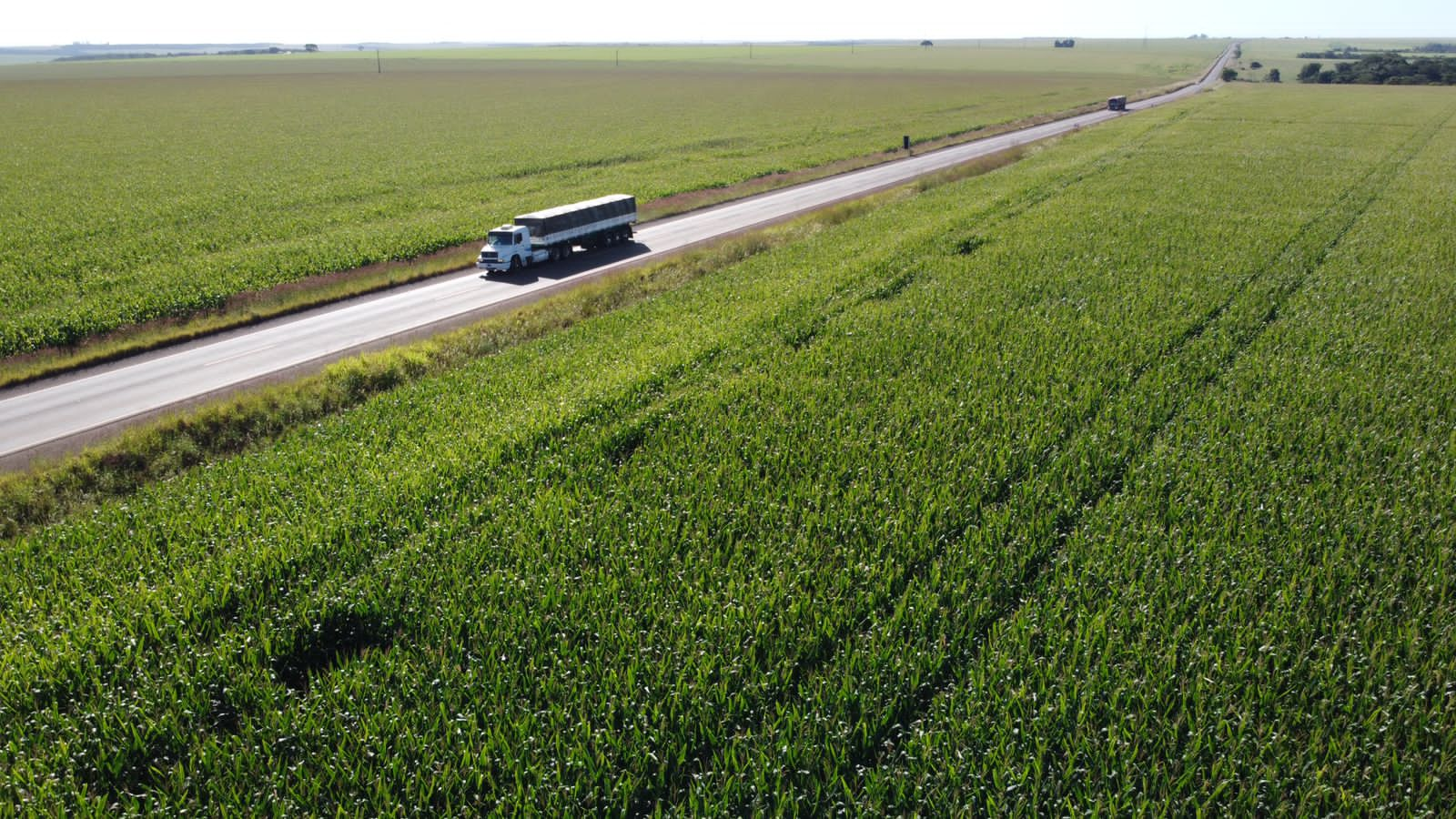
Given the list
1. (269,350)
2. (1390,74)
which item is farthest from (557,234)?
(1390,74)

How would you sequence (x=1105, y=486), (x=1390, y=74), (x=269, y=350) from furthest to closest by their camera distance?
1. (x=1390, y=74)
2. (x=269, y=350)
3. (x=1105, y=486)

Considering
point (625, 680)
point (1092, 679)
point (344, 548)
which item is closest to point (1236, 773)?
point (1092, 679)

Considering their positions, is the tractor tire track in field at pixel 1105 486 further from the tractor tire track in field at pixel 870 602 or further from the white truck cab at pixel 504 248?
the white truck cab at pixel 504 248

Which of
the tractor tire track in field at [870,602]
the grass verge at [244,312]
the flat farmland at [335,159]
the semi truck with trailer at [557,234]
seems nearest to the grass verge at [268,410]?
the semi truck with trailer at [557,234]

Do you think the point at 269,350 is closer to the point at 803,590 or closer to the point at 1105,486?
the point at 803,590

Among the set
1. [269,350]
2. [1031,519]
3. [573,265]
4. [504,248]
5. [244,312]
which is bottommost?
[1031,519]

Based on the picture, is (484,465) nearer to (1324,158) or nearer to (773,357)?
(773,357)
